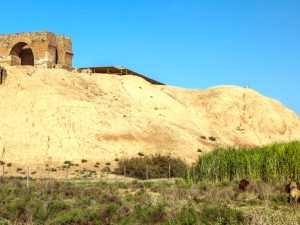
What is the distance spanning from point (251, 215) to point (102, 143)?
33.5 m

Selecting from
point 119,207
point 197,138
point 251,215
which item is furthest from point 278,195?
point 197,138

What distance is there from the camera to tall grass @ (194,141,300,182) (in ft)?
80.5

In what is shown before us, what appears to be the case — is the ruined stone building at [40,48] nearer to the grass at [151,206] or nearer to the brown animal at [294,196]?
the grass at [151,206]

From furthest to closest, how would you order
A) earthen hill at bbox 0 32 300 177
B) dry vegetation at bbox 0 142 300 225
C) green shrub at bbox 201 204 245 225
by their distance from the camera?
earthen hill at bbox 0 32 300 177 < dry vegetation at bbox 0 142 300 225 < green shrub at bbox 201 204 245 225

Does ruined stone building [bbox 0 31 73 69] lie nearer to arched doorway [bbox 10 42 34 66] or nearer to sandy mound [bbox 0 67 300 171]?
arched doorway [bbox 10 42 34 66]

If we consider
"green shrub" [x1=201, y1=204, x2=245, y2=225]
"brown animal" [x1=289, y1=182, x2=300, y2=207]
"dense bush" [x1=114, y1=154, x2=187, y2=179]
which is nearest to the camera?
"green shrub" [x1=201, y1=204, x2=245, y2=225]

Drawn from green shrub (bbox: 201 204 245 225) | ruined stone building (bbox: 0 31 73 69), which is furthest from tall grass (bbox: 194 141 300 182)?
ruined stone building (bbox: 0 31 73 69)

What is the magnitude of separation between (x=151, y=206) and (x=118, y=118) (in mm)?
35883

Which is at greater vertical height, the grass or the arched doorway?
the arched doorway

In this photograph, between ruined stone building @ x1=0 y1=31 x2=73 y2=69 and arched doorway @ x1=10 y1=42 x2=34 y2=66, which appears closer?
ruined stone building @ x1=0 y1=31 x2=73 y2=69

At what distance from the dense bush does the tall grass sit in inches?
418

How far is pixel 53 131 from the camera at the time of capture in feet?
158

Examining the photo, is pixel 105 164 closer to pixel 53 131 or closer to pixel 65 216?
pixel 53 131

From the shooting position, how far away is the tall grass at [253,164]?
2453 centimetres
